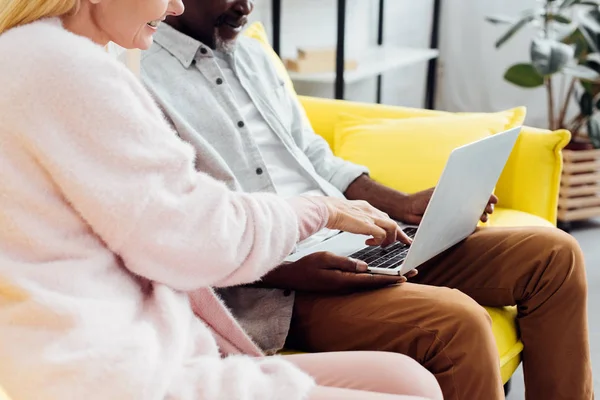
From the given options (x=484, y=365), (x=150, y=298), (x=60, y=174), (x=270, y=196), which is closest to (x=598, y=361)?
(x=484, y=365)

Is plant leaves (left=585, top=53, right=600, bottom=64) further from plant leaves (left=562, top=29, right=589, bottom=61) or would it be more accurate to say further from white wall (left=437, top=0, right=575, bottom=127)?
white wall (left=437, top=0, right=575, bottom=127)

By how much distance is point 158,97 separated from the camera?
1.32 metres

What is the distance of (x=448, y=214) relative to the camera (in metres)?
1.27

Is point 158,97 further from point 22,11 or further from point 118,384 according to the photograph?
point 118,384

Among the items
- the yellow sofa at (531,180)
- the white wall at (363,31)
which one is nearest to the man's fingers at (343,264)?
the yellow sofa at (531,180)

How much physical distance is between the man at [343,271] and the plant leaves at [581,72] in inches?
62.0

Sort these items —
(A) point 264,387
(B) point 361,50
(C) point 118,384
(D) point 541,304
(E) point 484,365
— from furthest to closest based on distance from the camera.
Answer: (B) point 361,50, (D) point 541,304, (E) point 484,365, (A) point 264,387, (C) point 118,384

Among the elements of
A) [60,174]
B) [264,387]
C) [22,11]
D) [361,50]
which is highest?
[22,11]

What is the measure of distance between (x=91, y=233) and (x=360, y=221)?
18.6 inches

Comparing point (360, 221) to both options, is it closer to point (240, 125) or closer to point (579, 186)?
point (240, 125)

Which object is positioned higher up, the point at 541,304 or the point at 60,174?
the point at 60,174

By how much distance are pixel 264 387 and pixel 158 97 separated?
1.96ft

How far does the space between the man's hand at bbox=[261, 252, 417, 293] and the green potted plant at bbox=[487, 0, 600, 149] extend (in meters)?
1.93

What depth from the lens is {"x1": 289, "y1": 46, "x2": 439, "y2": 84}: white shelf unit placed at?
290cm
